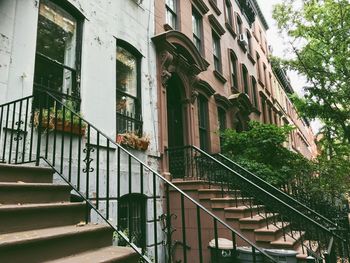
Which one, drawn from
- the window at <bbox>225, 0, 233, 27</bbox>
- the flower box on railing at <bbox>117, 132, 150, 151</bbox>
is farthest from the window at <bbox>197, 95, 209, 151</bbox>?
the window at <bbox>225, 0, 233, 27</bbox>

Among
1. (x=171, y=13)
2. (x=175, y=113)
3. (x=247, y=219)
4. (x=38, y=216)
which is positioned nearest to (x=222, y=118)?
(x=175, y=113)

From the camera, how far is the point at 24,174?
392 cm

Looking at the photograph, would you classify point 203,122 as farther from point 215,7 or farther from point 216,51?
point 215,7

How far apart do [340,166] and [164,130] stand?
8.47 m

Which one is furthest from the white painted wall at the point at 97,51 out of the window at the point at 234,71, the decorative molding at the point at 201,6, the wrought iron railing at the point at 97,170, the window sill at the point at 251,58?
the window sill at the point at 251,58

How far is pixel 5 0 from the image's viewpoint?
484cm

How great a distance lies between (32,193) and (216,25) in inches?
456

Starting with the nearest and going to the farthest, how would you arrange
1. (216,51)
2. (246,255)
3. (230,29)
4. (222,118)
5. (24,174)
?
1. (24,174)
2. (246,255)
3. (222,118)
4. (216,51)
5. (230,29)

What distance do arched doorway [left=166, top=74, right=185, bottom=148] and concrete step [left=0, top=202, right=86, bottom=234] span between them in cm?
597

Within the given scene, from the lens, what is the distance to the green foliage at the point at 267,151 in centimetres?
1017

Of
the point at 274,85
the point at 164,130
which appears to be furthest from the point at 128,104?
the point at 274,85

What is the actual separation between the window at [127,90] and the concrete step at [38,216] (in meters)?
3.38

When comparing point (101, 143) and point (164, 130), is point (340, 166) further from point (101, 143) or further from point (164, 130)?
point (101, 143)

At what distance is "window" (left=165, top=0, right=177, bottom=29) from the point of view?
1005 cm
